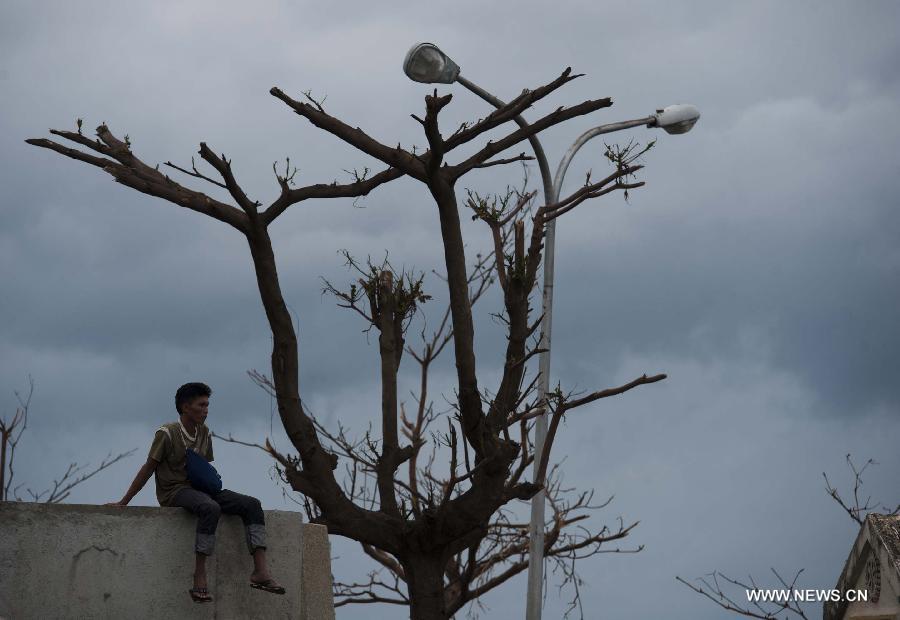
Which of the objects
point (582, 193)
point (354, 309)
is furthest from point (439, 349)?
point (582, 193)

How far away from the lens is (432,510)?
11.1m

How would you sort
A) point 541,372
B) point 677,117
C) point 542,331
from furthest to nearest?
point 677,117 < point 542,331 < point 541,372

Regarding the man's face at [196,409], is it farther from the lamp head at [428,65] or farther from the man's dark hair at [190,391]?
the lamp head at [428,65]

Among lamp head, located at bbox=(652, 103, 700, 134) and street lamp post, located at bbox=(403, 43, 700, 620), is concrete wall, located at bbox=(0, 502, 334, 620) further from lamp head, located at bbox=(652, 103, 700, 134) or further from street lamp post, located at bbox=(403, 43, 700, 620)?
lamp head, located at bbox=(652, 103, 700, 134)

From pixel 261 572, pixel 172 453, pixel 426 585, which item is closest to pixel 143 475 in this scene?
pixel 172 453

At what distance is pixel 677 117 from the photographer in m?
12.9

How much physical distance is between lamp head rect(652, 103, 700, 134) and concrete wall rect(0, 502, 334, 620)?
6.09m

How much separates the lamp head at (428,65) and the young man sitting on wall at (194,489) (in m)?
3.88

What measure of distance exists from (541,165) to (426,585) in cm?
432

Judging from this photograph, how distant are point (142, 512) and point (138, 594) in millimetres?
579

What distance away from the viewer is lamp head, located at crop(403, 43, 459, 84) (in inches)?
429

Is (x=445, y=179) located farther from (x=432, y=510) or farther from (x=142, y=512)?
(x=142, y=512)

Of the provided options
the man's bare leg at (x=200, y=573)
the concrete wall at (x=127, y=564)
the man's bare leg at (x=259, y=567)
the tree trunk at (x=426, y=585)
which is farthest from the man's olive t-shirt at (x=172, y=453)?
the tree trunk at (x=426, y=585)

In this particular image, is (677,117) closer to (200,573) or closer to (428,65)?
(428,65)
